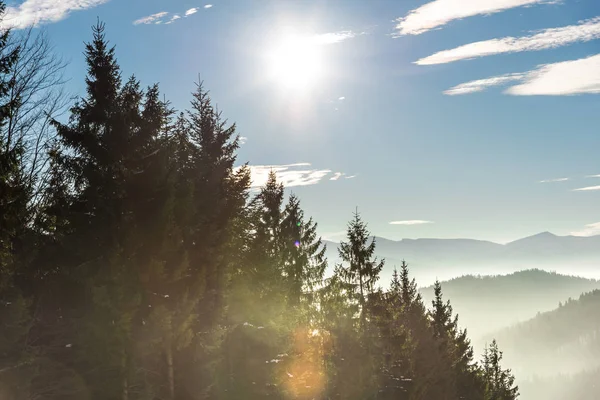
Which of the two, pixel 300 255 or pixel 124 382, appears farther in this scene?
pixel 300 255

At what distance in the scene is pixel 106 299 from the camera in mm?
18797

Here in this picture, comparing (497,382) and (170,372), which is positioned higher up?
(170,372)

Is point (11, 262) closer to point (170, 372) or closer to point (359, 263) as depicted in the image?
point (170, 372)

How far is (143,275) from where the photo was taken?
20.6m

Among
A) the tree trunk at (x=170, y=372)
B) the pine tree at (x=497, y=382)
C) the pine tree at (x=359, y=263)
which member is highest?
the pine tree at (x=359, y=263)

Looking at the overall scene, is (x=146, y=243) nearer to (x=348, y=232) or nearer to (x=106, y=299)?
(x=106, y=299)

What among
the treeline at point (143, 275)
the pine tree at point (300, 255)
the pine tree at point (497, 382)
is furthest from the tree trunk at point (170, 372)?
the pine tree at point (497, 382)

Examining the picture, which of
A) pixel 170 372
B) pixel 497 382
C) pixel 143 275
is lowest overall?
pixel 497 382

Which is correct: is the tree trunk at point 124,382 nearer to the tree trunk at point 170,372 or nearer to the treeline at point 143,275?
the treeline at point 143,275

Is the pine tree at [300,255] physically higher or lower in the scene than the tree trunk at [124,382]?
higher

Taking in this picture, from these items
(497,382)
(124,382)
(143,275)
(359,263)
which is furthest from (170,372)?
(497,382)

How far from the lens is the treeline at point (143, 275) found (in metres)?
19.6

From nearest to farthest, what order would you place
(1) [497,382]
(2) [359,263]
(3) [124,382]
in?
(3) [124,382] → (2) [359,263] → (1) [497,382]

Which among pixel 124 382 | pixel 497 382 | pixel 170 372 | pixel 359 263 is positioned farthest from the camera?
pixel 497 382
